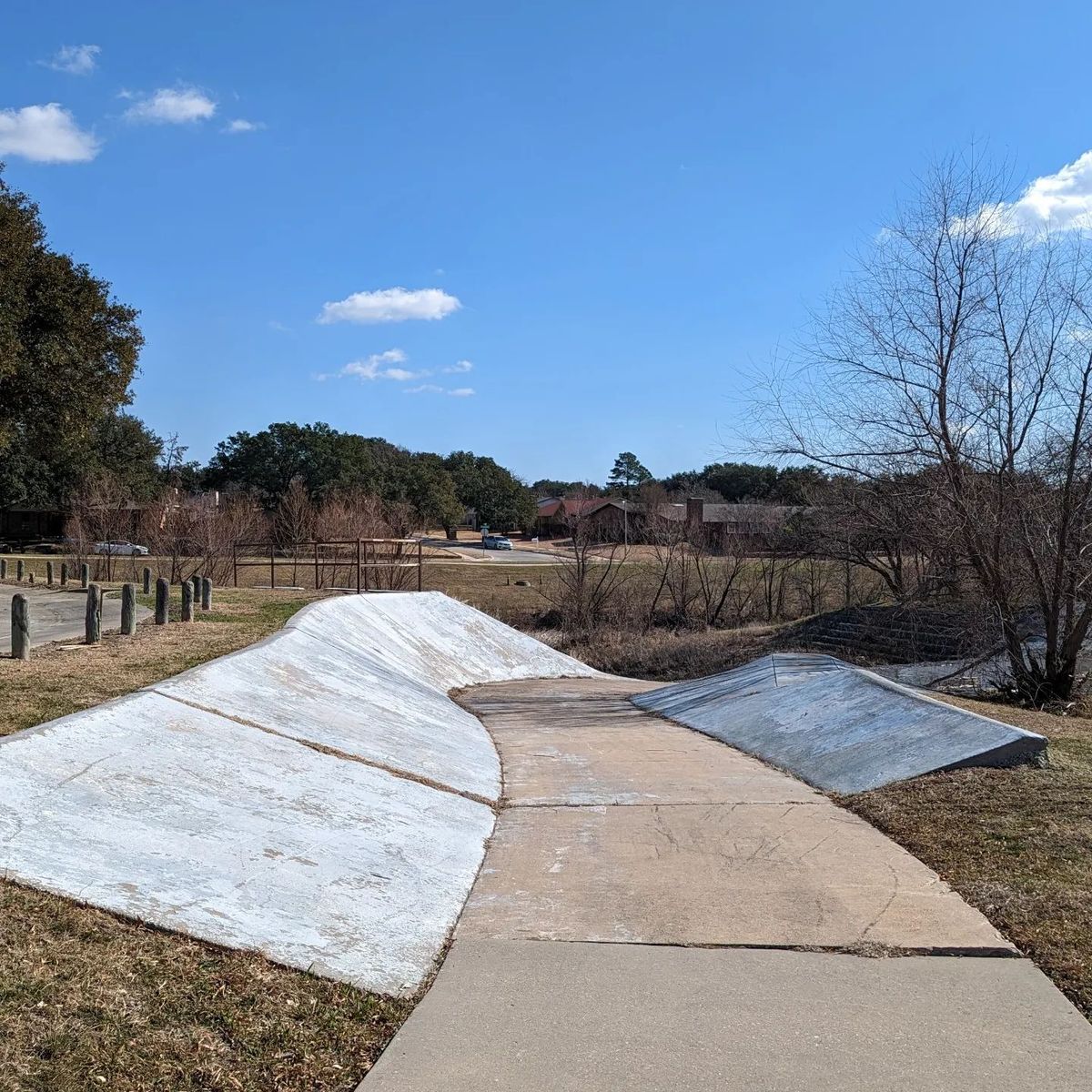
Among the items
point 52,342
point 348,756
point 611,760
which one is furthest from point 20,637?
point 52,342

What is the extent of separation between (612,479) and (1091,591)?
411 ft

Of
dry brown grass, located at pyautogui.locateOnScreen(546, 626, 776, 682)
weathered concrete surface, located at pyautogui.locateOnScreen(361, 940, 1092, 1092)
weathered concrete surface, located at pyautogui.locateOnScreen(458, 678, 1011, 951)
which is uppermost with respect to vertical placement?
weathered concrete surface, located at pyautogui.locateOnScreen(361, 940, 1092, 1092)

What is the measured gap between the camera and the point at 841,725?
32.8 feet

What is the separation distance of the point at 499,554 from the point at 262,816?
6014cm

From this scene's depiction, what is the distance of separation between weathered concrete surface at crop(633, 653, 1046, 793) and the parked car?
2053 centimetres

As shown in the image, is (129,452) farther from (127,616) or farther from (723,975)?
(723,975)

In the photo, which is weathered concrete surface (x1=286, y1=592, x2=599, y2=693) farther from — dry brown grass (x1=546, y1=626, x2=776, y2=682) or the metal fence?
the metal fence

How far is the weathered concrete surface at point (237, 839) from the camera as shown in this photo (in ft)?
14.3

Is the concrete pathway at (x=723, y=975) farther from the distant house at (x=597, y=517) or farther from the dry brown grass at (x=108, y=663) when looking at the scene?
the distant house at (x=597, y=517)

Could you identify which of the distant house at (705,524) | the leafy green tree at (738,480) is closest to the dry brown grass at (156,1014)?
the distant house at (705,524)

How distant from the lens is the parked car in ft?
98.6

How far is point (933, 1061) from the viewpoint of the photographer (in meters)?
3.62

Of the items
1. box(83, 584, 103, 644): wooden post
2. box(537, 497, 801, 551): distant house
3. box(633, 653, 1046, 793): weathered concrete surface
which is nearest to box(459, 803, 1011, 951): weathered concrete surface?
box(633, 653, 1046, 793): weathered concrete surface

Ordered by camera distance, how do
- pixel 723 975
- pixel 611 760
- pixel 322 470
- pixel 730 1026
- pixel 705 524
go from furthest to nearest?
pixel 322 470 → pixel 705 524 → pixel 611 760 → pixel 723 975 → pixel 730 1026
